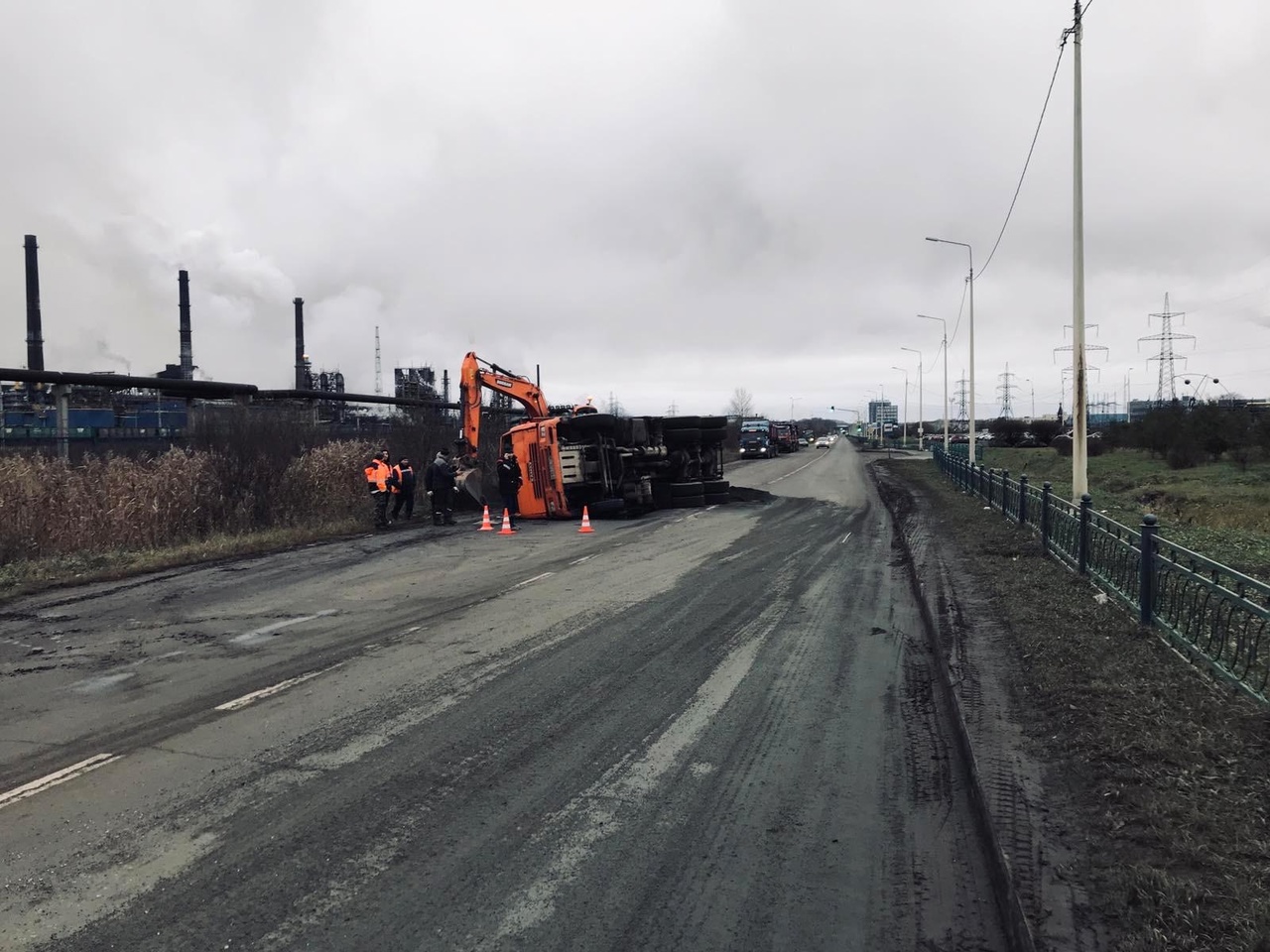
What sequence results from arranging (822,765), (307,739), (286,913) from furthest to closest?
(307,739) → (822,765) → (286,913)

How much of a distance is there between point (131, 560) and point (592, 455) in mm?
10526

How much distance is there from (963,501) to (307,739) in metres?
21.0

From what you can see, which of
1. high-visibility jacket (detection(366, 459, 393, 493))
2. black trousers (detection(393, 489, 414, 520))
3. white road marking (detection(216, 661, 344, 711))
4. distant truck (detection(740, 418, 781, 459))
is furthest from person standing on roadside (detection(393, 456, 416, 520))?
distant truck (detection(740, 418, 781, 459))

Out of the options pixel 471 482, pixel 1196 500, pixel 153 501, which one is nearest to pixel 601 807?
pixel 153 501

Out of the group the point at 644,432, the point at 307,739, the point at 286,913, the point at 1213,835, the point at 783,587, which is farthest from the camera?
the point at 644,432

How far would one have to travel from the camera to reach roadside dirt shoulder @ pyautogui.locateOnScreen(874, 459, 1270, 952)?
130 inches

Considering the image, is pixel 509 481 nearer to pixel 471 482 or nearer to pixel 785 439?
pixel 471 482

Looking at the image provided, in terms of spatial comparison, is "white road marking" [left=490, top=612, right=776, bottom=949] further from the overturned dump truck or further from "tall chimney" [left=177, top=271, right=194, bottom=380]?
"tall chimney" [left=177, top=271, right=194, bottom=380]

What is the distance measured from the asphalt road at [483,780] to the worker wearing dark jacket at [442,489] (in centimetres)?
958

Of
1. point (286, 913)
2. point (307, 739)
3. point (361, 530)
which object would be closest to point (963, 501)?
point (361, 530)

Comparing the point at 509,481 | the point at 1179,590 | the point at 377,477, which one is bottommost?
the point at 1179,590

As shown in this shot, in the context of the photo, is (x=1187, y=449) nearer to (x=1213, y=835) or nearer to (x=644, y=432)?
(x=644, y=432)

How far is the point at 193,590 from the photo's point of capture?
1158 centimetres

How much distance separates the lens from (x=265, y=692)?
21.9 ft
